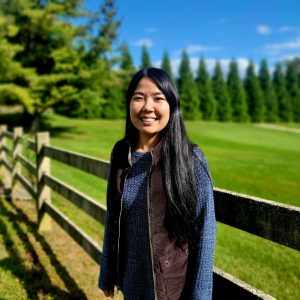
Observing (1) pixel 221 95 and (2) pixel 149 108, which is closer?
(2) pixel 149 108

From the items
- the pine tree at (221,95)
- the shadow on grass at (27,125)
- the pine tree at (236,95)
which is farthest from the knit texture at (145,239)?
the pine tree at (236,95)

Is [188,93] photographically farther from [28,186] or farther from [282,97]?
[28,186]

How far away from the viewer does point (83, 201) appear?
4.67 m

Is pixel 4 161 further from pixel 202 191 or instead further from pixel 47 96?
pixel 47 96

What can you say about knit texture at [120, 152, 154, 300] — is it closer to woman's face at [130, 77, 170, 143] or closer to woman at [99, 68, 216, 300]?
woman at [99, 68, 216, 300]

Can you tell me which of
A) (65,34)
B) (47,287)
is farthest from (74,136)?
(47,287)

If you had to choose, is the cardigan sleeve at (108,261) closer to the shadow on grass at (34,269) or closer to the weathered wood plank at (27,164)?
the shadow on grass at (34,269)

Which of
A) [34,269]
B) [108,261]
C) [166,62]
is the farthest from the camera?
[166,62]

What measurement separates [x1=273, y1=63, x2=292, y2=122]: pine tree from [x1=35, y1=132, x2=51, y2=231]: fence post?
6208 cm

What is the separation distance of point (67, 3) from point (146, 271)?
26.5 meters

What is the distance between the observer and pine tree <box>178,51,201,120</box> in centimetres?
5612

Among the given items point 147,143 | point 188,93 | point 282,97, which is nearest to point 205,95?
point 188,93

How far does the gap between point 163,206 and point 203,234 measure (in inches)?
9.9

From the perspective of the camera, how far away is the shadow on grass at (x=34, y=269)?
429cm
